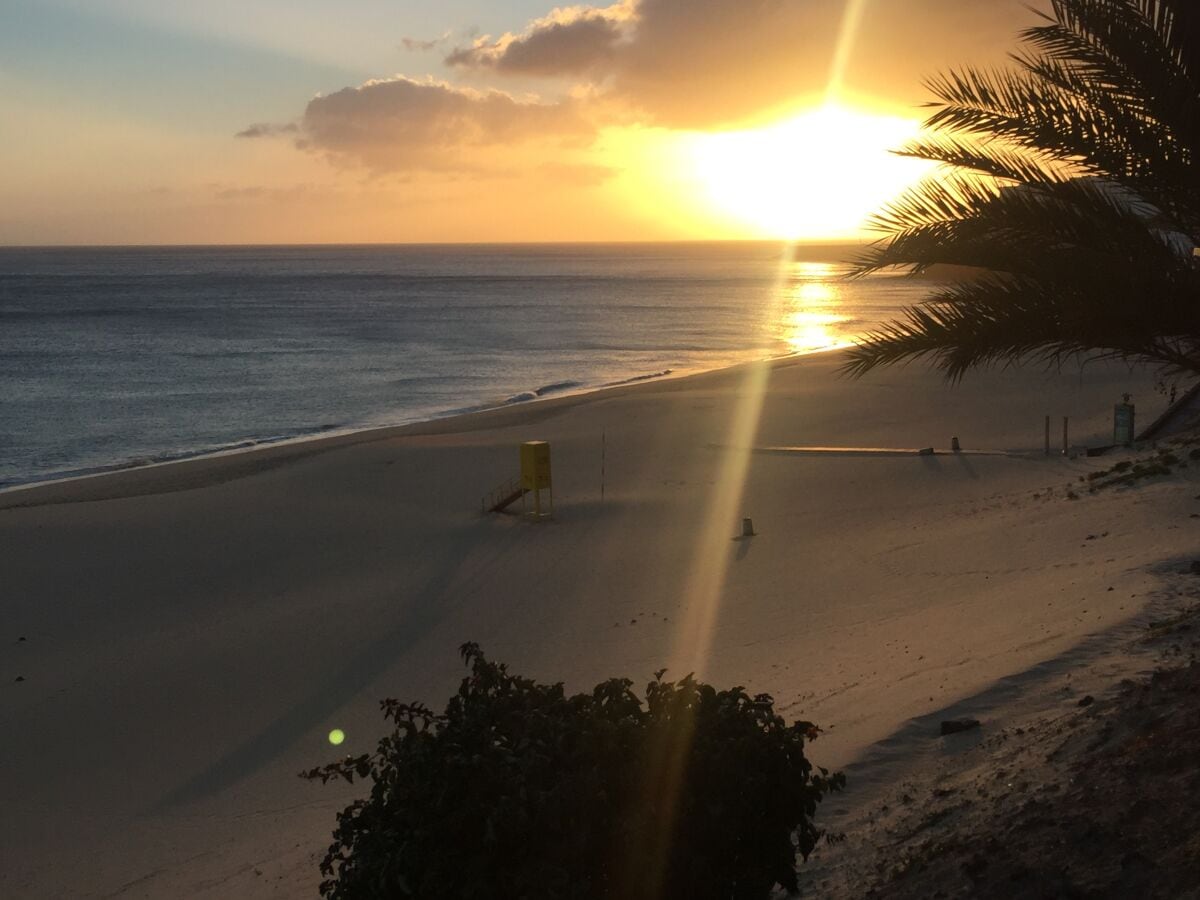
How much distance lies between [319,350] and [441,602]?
51908 mm

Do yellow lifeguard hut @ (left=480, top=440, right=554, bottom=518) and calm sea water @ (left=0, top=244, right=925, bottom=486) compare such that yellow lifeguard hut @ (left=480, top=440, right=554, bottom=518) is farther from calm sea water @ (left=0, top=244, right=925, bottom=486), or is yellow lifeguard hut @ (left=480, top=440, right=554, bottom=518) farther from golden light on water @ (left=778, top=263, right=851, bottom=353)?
golden light on water @ (left=778, top=263, right=851, bottom=353)

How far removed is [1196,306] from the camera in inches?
265

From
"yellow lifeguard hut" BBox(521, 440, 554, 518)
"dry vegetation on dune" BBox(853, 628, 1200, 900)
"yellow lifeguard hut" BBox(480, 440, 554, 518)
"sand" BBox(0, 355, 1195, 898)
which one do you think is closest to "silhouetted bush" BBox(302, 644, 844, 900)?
"dry vegetation on dune" BBox(853, 628, 1200, 900)

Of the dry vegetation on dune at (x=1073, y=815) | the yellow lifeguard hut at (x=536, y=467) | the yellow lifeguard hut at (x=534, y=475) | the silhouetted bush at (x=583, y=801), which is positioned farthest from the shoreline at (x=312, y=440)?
the dry vegetation on dune at (x=1073, y=815)

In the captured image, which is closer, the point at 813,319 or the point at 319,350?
the point at 319,350

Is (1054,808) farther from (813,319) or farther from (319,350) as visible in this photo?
(813,319)

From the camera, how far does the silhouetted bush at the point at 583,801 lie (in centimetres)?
504

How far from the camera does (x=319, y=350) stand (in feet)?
218

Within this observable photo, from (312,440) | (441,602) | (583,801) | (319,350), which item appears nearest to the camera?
(583,801)

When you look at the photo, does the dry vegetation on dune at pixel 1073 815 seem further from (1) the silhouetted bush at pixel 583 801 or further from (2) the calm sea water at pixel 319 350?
(2) the calm sea water at pixel 319 350

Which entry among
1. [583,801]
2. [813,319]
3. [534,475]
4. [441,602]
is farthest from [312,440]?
[813,319]

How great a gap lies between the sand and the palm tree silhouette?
3384 mm

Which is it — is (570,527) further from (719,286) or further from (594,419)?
(719,286)

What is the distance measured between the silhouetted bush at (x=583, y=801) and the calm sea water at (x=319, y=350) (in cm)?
3104
